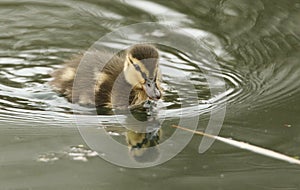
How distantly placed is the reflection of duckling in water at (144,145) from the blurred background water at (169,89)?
0.10 m

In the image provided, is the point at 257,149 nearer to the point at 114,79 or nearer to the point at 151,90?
the point at 151,90

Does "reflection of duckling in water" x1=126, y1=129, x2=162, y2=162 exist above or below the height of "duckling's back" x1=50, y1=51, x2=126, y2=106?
below

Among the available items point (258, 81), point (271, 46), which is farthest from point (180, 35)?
point (258, 81)

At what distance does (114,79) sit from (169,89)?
10.9 inches

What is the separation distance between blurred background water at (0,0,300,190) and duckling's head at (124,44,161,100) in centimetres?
17

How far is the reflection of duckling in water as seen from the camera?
244 centimetres

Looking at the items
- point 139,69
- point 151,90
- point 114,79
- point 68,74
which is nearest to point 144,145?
point 151,90

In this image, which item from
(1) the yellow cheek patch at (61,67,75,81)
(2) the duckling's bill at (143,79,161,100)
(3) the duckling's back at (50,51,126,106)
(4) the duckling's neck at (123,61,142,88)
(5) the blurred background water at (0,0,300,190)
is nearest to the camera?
(5) the blurred background water at (0,0,300,190)

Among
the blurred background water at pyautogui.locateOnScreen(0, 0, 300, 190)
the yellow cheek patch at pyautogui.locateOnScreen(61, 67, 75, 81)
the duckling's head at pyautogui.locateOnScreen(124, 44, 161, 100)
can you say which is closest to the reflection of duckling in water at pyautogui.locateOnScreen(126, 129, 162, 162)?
the blurred background water at pyautogui.locateOnScreen(0, 0, 300, 190)

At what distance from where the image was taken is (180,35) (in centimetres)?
383

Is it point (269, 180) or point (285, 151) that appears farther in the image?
point (285, 151)

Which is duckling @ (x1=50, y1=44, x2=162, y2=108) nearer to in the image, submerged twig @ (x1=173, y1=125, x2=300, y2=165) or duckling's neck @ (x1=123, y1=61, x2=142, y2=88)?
duckling's neck @ (x1=123, y1=61, x2=142, y2=88)

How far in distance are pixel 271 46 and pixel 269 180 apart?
4.85 feet

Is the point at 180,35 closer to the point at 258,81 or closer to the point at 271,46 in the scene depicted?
the point at 271,46
